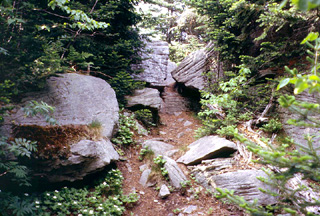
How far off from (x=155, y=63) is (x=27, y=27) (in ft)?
21.2

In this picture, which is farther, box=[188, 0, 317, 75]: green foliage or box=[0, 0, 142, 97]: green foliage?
box=[188, 0, 317, 75]: green foliage

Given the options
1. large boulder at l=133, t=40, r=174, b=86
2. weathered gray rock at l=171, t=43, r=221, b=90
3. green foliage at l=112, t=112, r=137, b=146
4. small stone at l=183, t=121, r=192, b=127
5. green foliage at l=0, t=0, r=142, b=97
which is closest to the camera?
Result: green foliage at l=0, t=0, r=142, b=97

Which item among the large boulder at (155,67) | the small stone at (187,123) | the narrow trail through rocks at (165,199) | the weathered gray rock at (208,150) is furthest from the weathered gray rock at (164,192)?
the large boulder at (155,67)

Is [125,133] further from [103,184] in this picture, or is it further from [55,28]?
[55,28]

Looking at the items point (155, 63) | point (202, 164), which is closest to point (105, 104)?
point (202, 164)

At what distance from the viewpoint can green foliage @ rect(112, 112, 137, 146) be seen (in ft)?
19.0

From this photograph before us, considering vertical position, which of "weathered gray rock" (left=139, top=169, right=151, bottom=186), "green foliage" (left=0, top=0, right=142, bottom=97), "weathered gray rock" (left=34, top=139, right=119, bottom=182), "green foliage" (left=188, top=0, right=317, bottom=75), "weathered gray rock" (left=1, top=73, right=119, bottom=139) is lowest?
"weathered gray rock" (left=139, top=169, right=151, bottom=186)

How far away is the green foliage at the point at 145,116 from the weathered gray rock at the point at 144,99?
312 mm

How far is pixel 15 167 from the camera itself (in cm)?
312

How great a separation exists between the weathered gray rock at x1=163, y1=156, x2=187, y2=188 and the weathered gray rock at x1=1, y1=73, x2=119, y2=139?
168 cm

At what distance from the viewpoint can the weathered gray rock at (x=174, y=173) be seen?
446 centimetres

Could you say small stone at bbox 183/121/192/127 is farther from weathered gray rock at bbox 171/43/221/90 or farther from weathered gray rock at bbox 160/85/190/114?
weathered gray rock at bbox 171/43/221/90

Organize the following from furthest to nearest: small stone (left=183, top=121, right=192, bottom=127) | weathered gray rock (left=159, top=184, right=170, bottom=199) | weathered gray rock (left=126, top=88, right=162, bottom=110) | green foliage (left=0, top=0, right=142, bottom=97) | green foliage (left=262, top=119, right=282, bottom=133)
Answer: small stone (left=183, top=121, right=192, bottom=127), weathered gray rock (left=126, top=88, right=162, bottom=110), green foliage (left=262, top=119, right=282, bottom=133), weathered gray rock (left=159, top=184, right=170, bottom=199), green foliage (left=0, top=0, right=142, bottom=97)

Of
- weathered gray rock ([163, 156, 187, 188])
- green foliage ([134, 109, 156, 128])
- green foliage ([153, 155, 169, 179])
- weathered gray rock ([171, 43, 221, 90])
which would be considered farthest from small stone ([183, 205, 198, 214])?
weathered gray rock ([171, 43, 221, 90])
